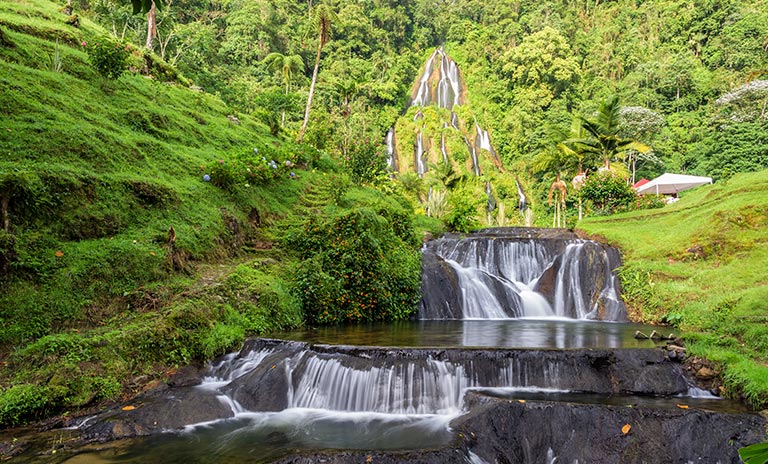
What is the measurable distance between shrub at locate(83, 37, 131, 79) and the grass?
1536 centimetres

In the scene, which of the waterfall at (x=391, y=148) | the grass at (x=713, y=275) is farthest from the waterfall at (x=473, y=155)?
the grass at (x=713, y=275)

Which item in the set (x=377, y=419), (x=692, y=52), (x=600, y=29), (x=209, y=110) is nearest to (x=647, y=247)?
(x=377, y=419)

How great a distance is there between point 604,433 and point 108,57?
574 inches

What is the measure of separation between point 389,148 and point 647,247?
3500 cm

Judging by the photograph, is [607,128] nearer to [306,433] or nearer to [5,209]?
[306,433]

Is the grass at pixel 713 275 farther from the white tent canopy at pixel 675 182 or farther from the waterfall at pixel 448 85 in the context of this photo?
the waterfall at pixel 448 85

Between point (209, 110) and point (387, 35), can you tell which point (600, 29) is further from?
point (209, 110)

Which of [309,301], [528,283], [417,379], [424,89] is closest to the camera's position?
[417,379]

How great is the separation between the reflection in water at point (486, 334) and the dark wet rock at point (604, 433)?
184 centimetres

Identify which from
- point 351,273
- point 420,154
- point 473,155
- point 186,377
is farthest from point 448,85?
point 186,377

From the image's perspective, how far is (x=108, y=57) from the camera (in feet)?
40.4

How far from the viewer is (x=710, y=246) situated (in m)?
11.6

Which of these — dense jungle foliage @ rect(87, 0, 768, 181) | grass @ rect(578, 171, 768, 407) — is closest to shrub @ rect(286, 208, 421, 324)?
grass @ rect(578, 171, 768, 407)

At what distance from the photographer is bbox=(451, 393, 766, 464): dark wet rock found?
493 cm
